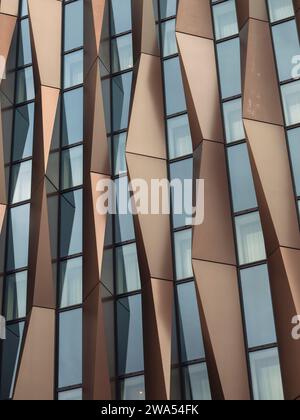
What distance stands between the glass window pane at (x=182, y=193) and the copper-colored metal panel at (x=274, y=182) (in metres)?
2.22

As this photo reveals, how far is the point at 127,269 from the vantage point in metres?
21.1

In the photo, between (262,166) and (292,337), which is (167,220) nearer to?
(262,166)

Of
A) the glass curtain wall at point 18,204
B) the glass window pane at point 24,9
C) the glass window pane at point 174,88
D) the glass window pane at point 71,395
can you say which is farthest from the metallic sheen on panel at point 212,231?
the glass window pane at point 24,9

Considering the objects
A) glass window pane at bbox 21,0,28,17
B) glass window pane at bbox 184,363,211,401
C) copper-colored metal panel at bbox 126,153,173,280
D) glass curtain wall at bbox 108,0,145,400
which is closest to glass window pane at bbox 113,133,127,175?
glass curtain wall at bbox 108,0,145,400

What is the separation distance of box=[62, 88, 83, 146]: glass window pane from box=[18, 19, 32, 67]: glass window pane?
2.04m

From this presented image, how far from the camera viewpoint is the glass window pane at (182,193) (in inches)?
826

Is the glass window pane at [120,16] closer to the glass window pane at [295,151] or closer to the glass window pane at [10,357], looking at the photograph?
the glass window pane at [295,151]

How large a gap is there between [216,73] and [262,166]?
3370 millimetres

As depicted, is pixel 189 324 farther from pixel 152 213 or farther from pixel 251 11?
pixel 251 11

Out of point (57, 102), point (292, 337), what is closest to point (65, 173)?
point (57, 102)

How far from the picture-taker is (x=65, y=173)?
911 inches

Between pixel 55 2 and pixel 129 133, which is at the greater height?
pixel 55 2

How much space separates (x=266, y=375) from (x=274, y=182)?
3.91m

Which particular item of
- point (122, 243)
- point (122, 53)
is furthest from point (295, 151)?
point (122, 53)
